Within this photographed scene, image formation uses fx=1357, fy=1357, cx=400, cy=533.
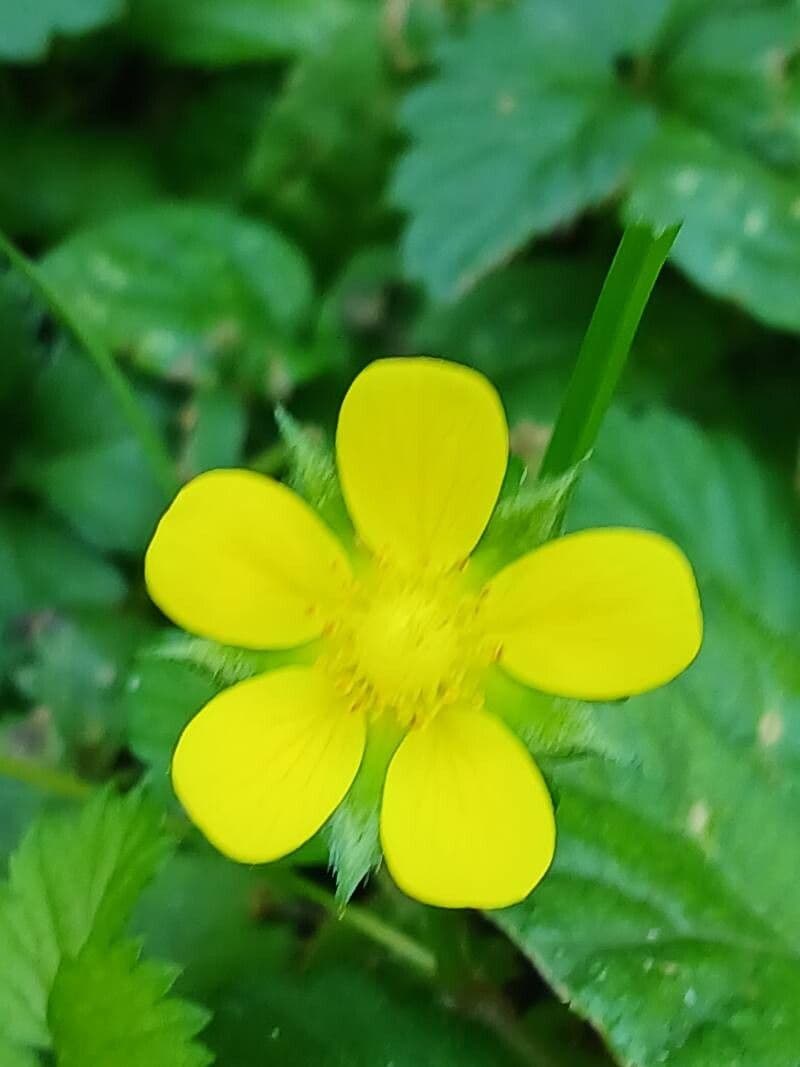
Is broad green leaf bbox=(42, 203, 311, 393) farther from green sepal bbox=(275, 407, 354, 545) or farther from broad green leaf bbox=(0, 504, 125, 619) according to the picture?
green sepal bbox=(275, 407, 354, 545)

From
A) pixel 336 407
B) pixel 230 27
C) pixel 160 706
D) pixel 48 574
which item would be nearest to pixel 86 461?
pixel 48 574

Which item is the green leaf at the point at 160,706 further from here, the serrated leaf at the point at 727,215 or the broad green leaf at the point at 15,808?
the serrated leaf at the point at 727,215

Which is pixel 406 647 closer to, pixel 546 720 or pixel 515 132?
Result: pixel 546 720

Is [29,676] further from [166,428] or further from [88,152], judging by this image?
→ [88,152]

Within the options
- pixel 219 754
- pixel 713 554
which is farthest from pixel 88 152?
pixel 219 754

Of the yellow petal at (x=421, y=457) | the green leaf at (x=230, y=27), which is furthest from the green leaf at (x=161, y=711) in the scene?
the green leaf at (x=230, y=27)

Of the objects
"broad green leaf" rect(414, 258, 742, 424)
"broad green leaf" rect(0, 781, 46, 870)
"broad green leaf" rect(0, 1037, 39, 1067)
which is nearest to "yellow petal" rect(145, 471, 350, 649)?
"broad green leaf" rect(0, 1037, 39, 1067)
